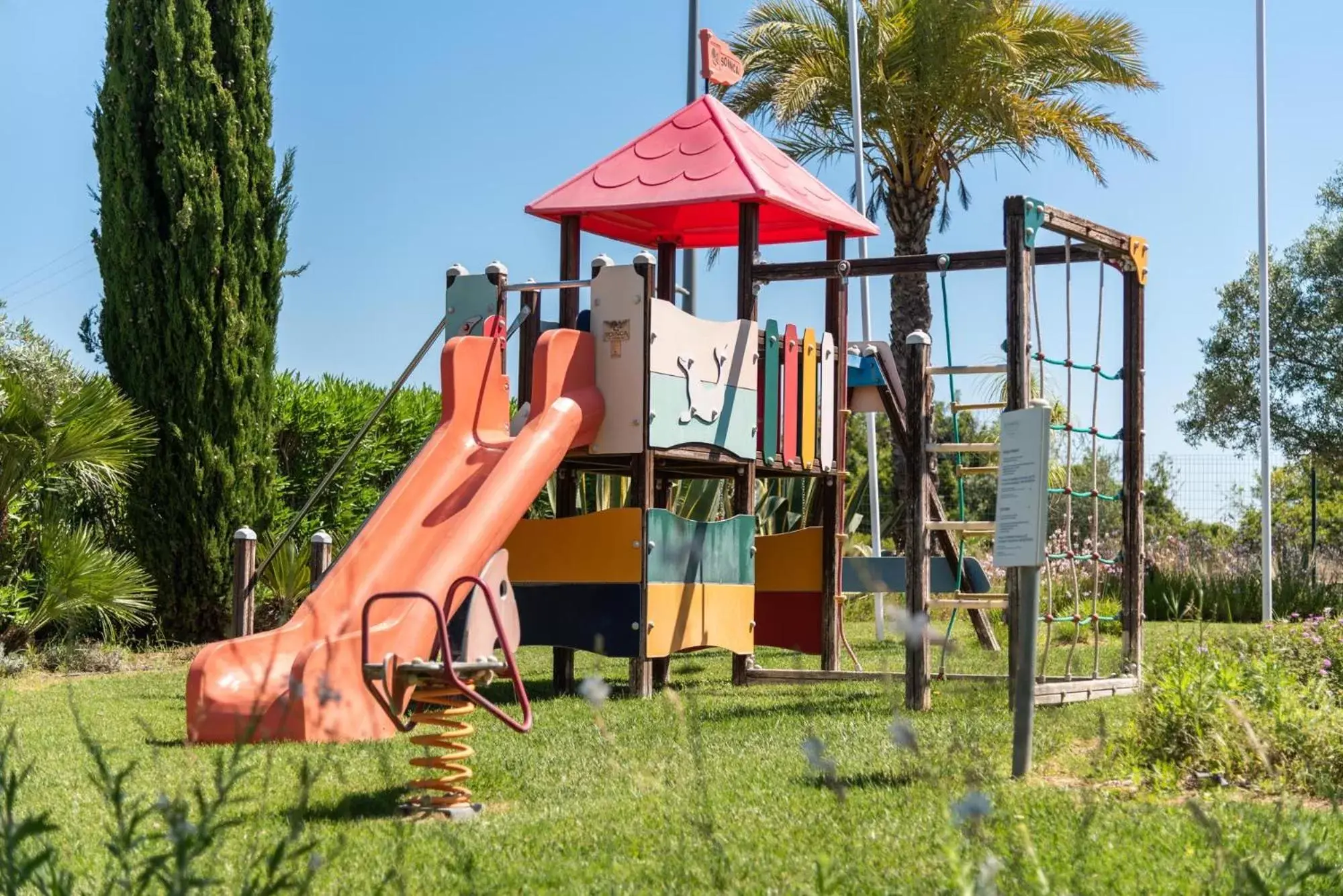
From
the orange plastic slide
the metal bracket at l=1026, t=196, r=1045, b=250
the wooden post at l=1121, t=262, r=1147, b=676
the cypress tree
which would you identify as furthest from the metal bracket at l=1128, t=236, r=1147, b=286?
the cypress tree

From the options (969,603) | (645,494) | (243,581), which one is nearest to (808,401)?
(645,494)

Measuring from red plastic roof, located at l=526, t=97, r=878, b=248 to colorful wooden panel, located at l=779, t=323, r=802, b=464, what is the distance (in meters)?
0.99

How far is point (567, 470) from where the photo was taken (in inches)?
419

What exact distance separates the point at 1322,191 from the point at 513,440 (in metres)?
23.5

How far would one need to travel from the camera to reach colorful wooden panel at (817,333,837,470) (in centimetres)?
1149

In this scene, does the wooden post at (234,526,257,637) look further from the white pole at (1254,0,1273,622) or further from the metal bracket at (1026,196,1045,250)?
the white pole at (1254,0,1273,622)

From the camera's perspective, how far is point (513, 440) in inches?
353

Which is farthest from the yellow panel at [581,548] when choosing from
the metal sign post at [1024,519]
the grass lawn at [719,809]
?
the metal sign post at [1024,519]

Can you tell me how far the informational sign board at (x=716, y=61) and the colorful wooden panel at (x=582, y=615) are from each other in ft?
16.9

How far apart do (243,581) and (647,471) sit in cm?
259

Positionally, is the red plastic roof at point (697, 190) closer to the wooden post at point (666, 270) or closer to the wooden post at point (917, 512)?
the wooden post at point (666, 270)

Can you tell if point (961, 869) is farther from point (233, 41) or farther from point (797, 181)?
point (233, 41)

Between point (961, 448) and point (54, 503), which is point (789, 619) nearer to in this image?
point (961, 448)

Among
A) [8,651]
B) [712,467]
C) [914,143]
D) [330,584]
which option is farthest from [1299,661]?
[914,143]
